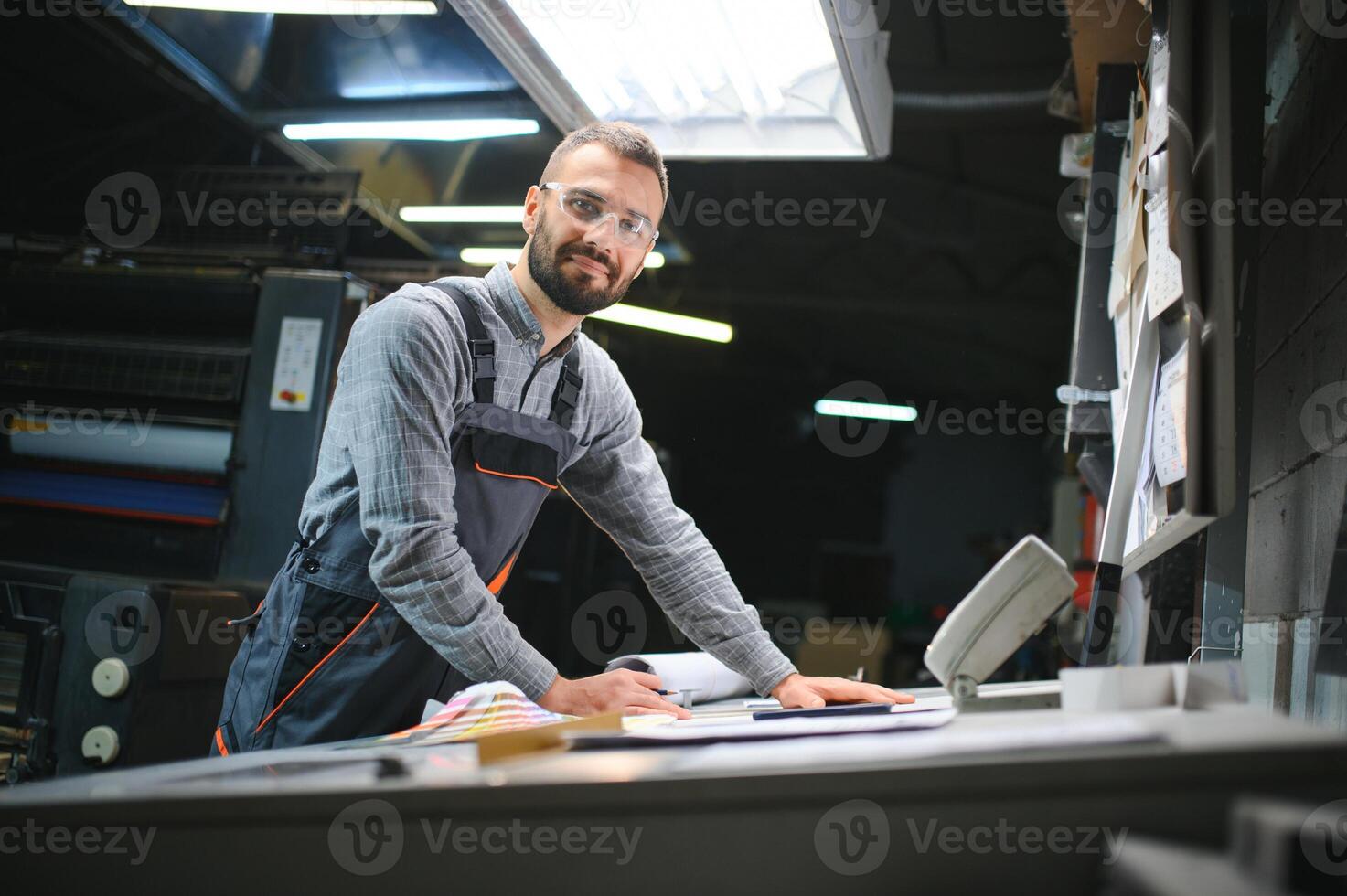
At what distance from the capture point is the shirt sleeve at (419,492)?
1.43 metres

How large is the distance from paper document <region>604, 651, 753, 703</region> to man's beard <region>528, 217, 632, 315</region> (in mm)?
644

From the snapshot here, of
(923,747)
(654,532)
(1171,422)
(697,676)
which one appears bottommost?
(697,676)

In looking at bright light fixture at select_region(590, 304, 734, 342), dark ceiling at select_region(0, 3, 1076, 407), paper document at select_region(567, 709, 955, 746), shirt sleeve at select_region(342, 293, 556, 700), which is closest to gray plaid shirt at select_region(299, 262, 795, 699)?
shirt sleeve at select_region(342, 293, 556, 700)

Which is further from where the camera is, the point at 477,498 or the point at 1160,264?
the point at 477,498

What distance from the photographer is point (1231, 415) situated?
3.34ft

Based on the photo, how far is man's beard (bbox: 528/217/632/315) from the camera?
1.79 metres

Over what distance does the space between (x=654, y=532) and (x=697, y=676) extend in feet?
0.98

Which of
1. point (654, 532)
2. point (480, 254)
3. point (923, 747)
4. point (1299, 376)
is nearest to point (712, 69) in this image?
point (654, 532)

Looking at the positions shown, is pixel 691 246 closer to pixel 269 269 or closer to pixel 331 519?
pixel 269 269

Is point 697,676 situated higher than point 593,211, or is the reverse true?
point 593,211

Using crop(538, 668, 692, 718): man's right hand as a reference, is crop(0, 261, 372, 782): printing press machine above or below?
above

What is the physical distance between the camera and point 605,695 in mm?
1432

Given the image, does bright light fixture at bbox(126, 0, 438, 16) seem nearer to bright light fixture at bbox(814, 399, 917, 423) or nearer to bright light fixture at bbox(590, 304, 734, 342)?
bright light fixture at bbox(590, 304, 734, 342)

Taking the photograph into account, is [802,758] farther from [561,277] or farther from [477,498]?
[561,277]
